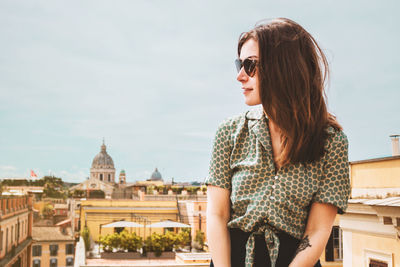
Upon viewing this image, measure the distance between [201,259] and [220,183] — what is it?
1470cm

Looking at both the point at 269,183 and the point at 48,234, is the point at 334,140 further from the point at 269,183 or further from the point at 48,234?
the point at 48,234

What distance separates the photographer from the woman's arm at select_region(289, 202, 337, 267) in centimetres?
155

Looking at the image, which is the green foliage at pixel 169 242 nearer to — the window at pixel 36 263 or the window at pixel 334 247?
the window at pixel 334 247

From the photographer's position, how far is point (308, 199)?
1.59 meters

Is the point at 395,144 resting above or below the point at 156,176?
above

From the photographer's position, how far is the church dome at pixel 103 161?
118 metres

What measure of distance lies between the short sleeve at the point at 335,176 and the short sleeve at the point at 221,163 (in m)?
0.32

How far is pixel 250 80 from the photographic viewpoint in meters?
1.68

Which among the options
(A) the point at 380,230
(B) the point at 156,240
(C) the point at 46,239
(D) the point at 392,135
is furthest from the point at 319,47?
(C) the point at 46,239

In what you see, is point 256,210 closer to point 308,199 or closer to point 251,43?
point 308,199

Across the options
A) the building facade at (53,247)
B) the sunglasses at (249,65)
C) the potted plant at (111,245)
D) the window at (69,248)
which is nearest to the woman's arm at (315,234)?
the sunglasses at (249,65)

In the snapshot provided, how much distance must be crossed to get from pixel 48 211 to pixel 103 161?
6329 centimetres

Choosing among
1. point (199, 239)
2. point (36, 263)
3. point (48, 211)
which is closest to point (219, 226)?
point (199, 239)

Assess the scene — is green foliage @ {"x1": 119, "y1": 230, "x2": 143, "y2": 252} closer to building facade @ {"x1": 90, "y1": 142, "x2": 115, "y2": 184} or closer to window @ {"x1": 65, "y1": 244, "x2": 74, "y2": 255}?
window @ {"x1": 65, "y1": 244, "x2": 74, "y2": 255}
